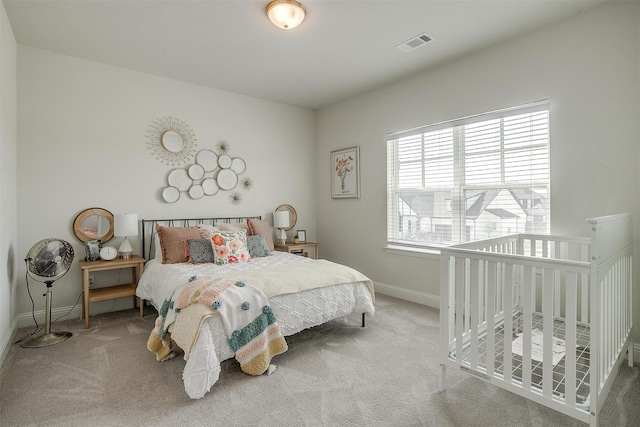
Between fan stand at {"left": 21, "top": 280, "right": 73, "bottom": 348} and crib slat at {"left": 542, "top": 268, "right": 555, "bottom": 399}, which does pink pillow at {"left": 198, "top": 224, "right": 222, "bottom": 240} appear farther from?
crib slat at {"left": 542, "top": 268, "right": 555, "bottom": 399}

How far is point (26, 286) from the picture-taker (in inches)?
125

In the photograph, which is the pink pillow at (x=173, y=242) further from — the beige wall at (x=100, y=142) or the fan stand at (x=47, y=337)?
the fan stand at (x=47, y=337)

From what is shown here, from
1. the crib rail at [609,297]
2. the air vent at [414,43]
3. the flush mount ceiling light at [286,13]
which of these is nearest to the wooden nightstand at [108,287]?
the flush mount ceiling light at [286,13]

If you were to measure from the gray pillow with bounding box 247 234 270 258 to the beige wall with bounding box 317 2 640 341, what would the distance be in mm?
1563

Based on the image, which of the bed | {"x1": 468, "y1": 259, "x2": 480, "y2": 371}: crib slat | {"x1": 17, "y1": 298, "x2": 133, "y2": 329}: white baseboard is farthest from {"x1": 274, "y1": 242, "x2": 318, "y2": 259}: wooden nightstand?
{"x1": 468, "y1": 259, "x2": 480, "y2": 371}: crib slat

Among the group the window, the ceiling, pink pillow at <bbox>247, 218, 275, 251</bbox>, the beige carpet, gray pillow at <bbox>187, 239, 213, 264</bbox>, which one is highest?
the ceiling

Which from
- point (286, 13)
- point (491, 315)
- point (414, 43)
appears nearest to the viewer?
point (491, 315)

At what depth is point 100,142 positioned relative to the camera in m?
3.53

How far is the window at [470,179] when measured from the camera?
2.95 meters

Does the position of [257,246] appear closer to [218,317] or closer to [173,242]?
[173,242]

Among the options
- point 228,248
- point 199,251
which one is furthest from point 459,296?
point 199,251

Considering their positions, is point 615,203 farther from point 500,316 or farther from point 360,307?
point 360,307

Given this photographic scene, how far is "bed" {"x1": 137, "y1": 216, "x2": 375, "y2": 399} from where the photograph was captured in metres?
2.06

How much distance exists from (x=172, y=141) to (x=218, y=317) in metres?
2.58
